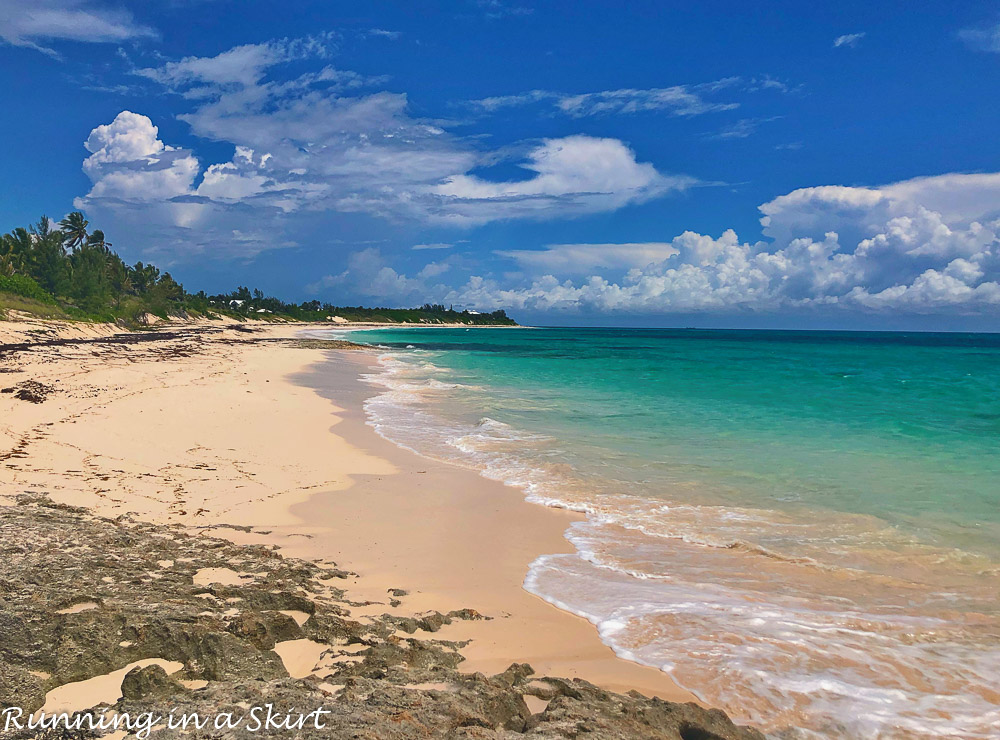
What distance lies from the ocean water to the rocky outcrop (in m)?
1.06

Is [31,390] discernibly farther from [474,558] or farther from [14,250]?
[14,250]

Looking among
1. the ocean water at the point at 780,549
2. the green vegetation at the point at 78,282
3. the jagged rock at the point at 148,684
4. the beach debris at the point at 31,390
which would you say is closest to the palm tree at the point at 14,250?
the green vegetation at the point at 78,282

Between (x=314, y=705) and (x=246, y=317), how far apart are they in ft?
369

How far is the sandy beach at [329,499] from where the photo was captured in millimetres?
4609

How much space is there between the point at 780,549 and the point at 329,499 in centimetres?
602

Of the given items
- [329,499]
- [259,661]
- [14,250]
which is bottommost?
[329,499]

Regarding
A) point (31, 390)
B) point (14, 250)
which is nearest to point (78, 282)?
point (14, 250)

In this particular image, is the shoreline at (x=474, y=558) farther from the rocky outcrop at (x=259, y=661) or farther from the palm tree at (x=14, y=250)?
the palm tree at (x=14, y=250)

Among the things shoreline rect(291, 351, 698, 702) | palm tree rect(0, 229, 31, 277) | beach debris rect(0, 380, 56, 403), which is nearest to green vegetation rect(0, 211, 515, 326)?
palm tree rect(0, 229, 31, 277)

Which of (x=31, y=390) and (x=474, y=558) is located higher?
(x=31, y=390)

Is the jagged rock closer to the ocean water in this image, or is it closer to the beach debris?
the ocean water

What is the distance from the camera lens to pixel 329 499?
26.3 ft

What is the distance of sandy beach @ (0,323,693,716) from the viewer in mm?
4609

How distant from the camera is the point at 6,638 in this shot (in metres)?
3.33
